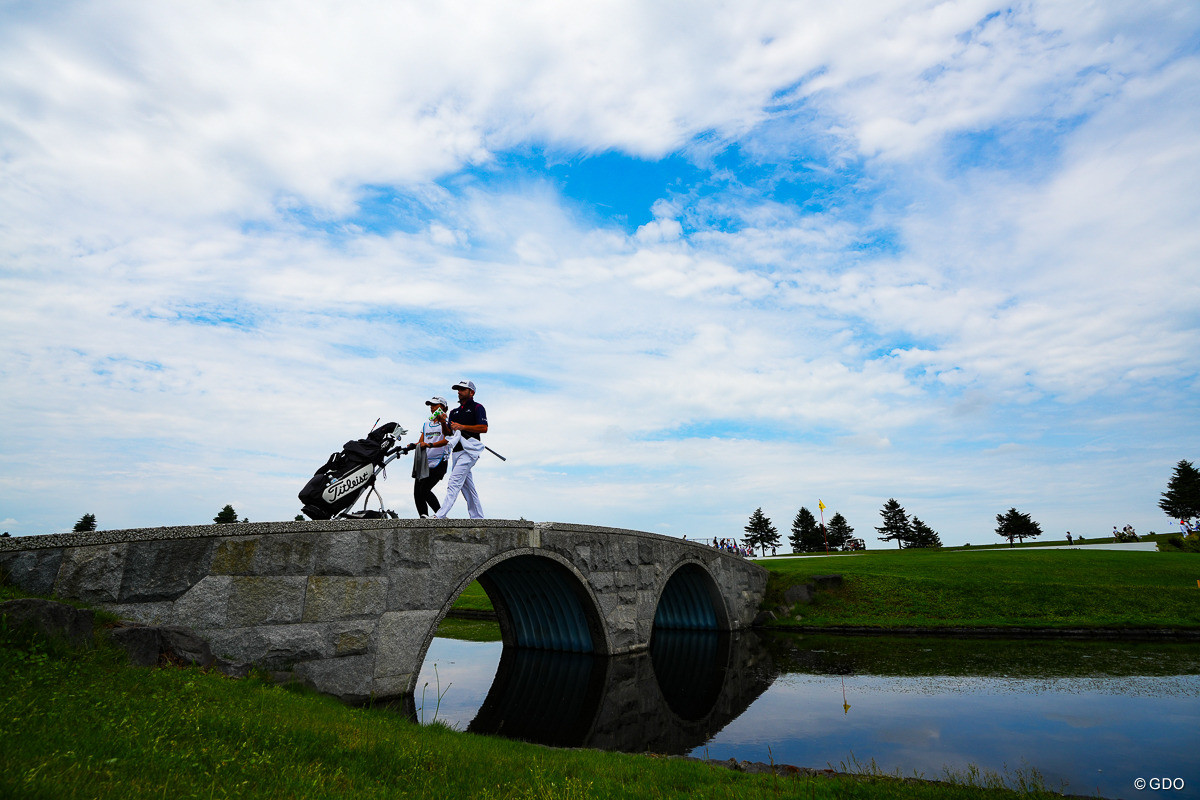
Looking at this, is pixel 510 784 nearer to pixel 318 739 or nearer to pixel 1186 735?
pixel 318 739

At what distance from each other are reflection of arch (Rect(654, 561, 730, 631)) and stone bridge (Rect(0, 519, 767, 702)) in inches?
336

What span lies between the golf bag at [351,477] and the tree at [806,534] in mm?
63203

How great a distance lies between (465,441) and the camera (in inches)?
551

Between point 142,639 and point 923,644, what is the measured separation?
20.9 meters

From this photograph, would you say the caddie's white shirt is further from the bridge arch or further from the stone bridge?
the bridge arch

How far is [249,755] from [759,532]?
7371 centimetres

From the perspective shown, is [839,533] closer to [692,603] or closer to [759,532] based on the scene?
[759,532]

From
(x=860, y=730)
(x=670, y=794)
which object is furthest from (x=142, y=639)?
(x=860, y=730)

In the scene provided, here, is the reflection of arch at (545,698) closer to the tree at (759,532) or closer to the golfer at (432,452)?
the golfer at (432,452)

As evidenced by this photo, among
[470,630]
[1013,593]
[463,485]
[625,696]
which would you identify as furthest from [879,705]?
[470,630]

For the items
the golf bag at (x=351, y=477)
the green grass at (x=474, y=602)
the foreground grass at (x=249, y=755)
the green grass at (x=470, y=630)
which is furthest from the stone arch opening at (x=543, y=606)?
the green grass at (x=474, y=602)

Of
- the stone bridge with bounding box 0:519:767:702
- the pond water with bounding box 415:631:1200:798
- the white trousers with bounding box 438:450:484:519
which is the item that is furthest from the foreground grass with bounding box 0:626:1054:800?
the white trousers with bounding box 438:450:484:519

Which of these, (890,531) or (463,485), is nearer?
(463,485)

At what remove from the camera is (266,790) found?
176 inches
